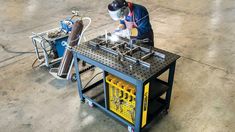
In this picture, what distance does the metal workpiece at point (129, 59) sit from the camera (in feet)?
6.03

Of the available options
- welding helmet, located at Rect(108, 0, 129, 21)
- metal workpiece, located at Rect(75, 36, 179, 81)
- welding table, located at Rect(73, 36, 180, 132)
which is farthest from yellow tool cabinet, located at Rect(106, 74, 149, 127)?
welding helmet, located at Rect(108, 0, 129, 21)

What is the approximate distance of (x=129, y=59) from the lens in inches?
78.1

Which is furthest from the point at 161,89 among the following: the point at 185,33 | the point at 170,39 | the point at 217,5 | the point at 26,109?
the point at 217,5

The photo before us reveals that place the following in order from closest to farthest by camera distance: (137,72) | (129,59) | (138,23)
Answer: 1. (137,72)
2. (129,59)
3. (138,23)

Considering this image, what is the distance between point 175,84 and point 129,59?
1.10 metres

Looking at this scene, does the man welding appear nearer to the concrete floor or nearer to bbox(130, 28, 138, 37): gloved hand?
bbox(130, 28, 138, 37): gloved hand

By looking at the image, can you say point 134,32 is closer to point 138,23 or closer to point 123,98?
point 138,23

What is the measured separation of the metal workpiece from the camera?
6.03ft

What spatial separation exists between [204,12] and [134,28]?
346cm

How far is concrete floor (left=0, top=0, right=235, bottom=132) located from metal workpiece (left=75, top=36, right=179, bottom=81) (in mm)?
684

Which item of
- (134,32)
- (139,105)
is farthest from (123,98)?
(134,32)

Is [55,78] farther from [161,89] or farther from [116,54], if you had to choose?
[161,89]

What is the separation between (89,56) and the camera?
2.10 metres

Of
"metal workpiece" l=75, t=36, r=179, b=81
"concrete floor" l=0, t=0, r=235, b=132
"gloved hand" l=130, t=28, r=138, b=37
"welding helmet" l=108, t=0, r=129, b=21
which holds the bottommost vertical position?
"concrete floor" l=0, t=0, r=235, b=132
